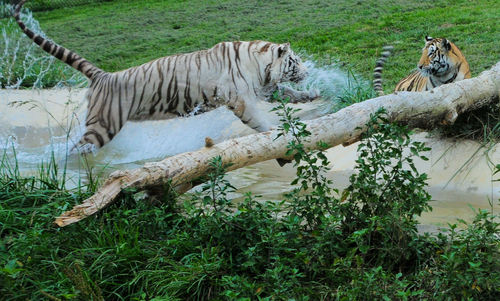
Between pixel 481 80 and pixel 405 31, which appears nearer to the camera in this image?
pixel 481 80

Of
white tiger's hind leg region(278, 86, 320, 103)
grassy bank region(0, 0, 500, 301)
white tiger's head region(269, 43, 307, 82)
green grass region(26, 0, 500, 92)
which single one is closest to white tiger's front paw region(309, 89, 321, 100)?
white tiger's hind leg region(278, 86, 320, 103)

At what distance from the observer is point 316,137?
181 inches

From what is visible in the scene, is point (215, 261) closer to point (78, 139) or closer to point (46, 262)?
point (46, 262)

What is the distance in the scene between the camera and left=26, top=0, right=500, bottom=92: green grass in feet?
32.4

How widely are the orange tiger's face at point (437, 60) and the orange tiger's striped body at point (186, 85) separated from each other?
1369 millimetres

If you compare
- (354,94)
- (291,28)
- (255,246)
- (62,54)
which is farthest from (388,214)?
(291,28)

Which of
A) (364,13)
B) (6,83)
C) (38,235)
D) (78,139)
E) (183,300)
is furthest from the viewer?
(364,13)

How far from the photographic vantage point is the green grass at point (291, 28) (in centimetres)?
988

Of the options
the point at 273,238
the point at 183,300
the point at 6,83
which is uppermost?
the point at 273,238

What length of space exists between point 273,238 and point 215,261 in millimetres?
346

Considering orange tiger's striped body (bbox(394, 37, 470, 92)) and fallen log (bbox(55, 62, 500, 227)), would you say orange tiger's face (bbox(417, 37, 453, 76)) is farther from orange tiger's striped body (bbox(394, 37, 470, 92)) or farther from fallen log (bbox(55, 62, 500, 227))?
fallen log (bbox(55, 62, 500, 227))

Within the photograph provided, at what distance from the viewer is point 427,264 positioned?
354 cm

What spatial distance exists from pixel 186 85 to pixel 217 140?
1.08 meters

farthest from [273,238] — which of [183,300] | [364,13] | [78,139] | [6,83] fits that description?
[364,13]
